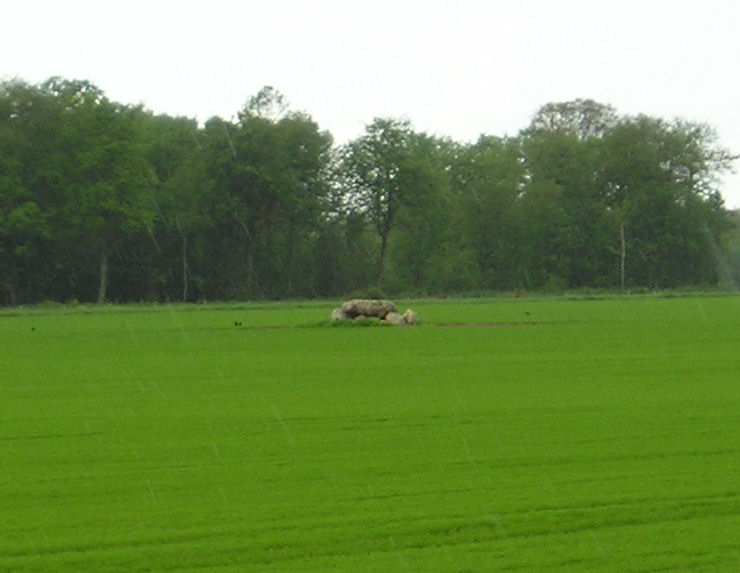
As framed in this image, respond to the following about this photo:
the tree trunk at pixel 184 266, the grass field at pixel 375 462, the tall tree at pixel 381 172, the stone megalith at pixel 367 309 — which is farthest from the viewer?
the tall tree at pixel 381 172

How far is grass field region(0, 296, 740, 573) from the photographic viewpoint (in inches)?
334

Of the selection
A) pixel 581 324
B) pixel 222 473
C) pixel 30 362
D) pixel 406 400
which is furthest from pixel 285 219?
pixel 222 473

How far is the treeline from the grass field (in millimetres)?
44638

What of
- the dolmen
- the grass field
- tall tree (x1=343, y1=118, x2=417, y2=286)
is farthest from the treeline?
the grass field

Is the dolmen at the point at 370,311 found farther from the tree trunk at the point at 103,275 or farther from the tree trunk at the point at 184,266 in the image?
the tree trunk at the point at 184,266

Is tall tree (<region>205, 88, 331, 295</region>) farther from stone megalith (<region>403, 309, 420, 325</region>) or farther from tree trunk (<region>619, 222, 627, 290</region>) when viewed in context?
stone megalith (<region>403, 309, 420, 325</region>)

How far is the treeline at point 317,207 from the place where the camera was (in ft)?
233

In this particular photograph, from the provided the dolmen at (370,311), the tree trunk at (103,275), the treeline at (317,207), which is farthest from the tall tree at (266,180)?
the dolmen at (370,311)

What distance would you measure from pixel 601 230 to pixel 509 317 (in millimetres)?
43406

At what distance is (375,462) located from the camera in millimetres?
12156

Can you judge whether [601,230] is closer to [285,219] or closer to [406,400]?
[285,219]

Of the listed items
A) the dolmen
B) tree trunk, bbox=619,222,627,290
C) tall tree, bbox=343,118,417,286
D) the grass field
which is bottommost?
the grass field

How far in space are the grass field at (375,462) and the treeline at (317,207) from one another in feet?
146

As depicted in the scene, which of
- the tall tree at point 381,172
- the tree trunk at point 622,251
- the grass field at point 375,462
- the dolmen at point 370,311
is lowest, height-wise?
the grass field at point 375,462
